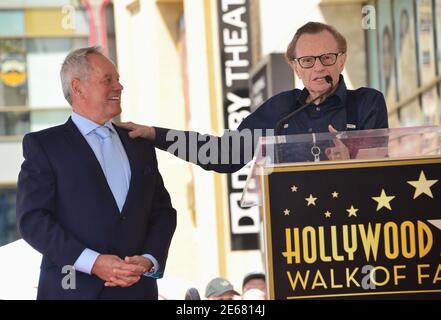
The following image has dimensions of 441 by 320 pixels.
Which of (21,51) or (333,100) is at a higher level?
(21,51)

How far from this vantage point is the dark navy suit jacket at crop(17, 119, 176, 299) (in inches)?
157

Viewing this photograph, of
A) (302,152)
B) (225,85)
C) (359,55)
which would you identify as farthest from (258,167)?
(225,85)

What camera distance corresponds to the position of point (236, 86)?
14.0m

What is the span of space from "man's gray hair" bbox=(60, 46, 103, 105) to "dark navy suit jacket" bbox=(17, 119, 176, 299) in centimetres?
20

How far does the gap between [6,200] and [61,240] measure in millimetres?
13969

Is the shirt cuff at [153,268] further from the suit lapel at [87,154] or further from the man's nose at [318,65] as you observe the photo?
the man's nose at [318,65]

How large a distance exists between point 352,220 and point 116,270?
0.80 metres

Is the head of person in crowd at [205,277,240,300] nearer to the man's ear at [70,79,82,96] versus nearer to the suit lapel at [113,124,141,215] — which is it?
the suit lapel at [113,124,141,215]

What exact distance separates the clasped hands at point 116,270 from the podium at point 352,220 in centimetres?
49

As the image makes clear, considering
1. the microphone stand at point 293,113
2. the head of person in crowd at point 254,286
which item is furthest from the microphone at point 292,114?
the head of person in crowd at point 254,286

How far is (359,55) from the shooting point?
1100cm

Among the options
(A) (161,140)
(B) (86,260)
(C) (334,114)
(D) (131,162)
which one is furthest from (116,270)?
→ (C) (334,114)

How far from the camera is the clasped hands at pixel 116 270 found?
395cm
